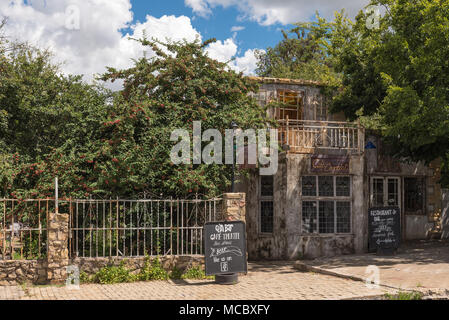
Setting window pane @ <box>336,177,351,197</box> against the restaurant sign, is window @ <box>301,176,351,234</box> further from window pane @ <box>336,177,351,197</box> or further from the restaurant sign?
the restaurant sign

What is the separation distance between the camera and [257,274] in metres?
12.2

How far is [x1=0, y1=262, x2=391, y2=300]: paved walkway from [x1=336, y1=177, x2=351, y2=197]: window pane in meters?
4.55

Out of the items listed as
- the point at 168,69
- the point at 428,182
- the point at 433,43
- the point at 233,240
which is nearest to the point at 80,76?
the point at 168,69

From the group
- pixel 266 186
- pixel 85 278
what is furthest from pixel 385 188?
pixel 85 278

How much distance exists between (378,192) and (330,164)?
3.32 m

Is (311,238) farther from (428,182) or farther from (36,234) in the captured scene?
(36,234)

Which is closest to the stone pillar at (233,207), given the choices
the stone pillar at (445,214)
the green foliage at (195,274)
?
the green foliage at (195,274)

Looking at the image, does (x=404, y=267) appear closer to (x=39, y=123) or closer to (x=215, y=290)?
(x=215, y=290)

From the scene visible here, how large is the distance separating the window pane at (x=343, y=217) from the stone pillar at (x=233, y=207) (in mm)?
4971

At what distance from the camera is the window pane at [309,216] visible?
599 inches

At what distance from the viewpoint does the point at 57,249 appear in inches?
421

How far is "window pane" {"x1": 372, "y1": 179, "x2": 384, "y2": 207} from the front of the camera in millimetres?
17312

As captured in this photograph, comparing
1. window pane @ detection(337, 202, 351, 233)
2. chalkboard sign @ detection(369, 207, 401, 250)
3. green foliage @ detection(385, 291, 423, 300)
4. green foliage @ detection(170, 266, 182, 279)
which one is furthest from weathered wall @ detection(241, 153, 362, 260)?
green foliage @ detection(385, 291, 423, 300)

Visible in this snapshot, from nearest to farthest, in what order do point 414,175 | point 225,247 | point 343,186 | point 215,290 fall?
point 215,290, point 225,247, point 343,186, point 414,175
